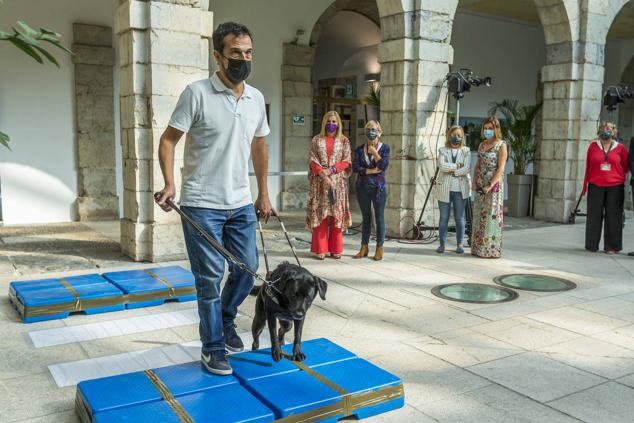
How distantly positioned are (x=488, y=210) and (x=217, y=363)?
4776 mm

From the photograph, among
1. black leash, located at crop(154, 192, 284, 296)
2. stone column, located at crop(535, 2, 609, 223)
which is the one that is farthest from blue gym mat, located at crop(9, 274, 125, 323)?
stone column, located at crop(535, 2, 609, 223)

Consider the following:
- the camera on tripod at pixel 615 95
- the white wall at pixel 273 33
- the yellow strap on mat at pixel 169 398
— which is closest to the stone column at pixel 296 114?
the white wall at pixel 273 33

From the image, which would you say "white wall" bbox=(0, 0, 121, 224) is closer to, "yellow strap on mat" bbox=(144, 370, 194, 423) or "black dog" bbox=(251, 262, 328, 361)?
"yellow strap on mat" bbox=(144, 370, 194, 423)

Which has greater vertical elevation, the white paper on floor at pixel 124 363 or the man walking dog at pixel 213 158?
the man walking dog at pixel 213 158

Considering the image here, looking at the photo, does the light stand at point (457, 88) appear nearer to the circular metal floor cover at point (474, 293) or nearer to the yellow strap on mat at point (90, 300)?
the circular metal floor cover at point (474, 293)

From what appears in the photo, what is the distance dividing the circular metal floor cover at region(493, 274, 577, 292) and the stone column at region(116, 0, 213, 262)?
11.4 ft

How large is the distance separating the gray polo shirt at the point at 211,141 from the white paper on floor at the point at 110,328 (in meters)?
1.59

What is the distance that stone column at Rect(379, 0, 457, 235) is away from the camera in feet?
26.9

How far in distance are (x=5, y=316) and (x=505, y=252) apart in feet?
18.3

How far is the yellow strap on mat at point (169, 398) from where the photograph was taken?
8.77 ft

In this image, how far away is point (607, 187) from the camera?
25.0ft

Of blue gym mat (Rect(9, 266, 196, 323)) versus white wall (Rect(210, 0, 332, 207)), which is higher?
white wall (Rect(210, 0, 332, 207))

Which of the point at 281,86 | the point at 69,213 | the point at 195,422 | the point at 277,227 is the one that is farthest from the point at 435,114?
the point at 195,422

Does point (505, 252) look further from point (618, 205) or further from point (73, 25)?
point (73, 25)
